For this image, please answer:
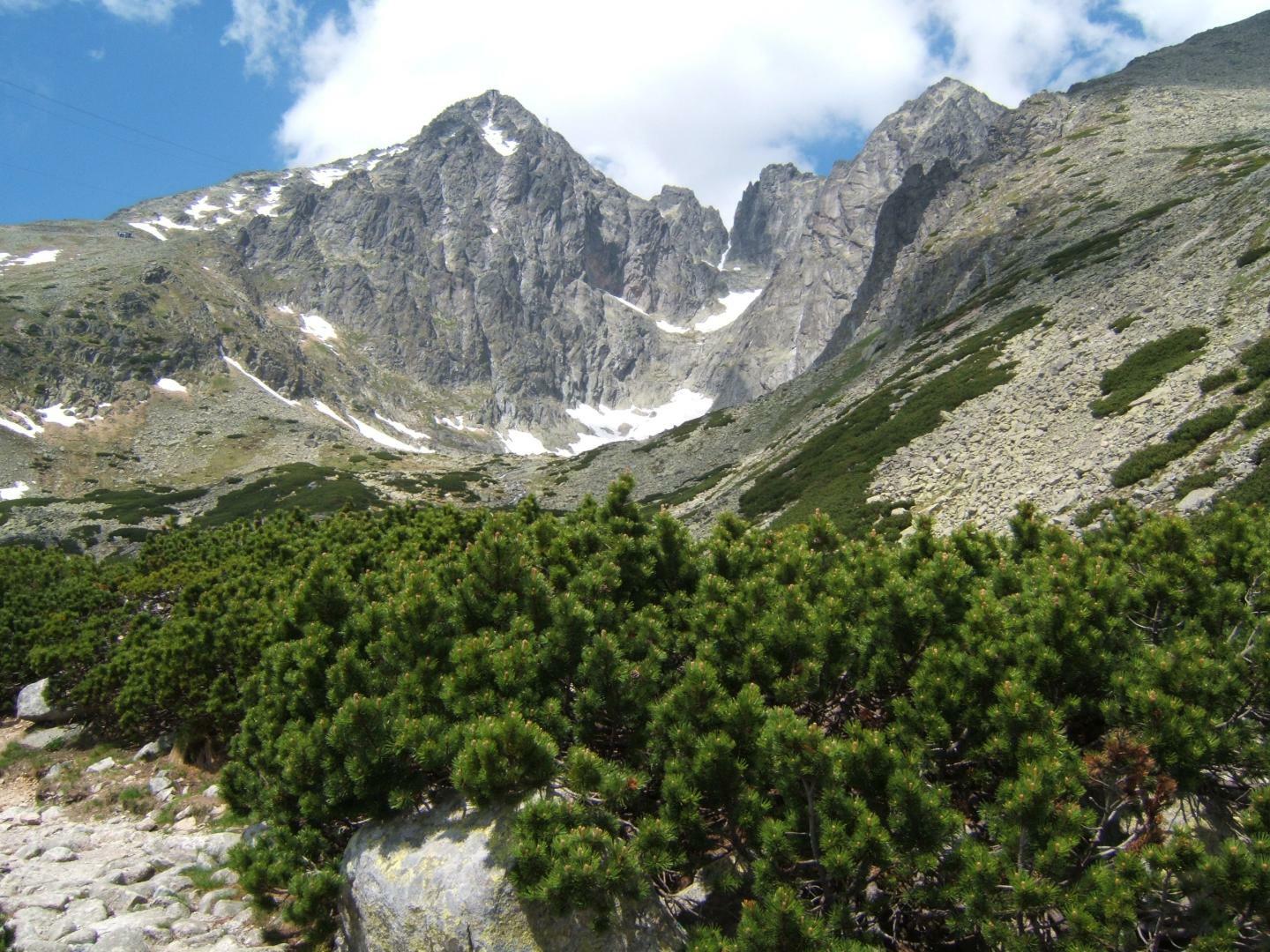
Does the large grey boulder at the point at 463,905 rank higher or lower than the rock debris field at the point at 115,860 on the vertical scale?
lower

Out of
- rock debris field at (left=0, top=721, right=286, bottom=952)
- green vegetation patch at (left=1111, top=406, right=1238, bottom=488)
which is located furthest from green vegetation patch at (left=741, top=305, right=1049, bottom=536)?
rock debris field at (left=0, top=721, right=286, bottom=952)

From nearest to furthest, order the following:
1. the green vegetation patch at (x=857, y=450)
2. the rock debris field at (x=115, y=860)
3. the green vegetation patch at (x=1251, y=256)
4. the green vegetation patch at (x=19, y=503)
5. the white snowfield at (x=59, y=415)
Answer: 1. the rock debris field at (x=115, y=860)
2. the green vegetation patch at (x=1251, y=256)
3. the green vegetation patch at (x=857, y=450)
4. the green vegetation patch at (x=19, y=503)
5. the white snowfield at (x=59, y=415)

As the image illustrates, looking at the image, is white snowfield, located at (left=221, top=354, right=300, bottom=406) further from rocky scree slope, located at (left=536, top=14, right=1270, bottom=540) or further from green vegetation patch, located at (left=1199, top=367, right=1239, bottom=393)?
green vegetation patch, located at (left=1199, top=367, right=1239, bottom=393)

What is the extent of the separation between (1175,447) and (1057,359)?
55.1 feet

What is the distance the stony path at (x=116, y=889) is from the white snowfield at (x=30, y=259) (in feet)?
680

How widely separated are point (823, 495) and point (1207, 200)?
3482cm

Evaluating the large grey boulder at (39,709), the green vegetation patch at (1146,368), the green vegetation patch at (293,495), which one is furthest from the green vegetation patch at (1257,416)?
the green vegetation patch at (293,495)

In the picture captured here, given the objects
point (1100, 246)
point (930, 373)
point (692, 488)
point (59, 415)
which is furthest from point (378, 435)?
point (1100, 246)

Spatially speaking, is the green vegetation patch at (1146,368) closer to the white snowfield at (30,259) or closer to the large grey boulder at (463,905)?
the large grey boulder at (463,905)

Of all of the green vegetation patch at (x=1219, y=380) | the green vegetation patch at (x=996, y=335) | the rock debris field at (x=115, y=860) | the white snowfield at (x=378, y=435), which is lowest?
the green vegetation patch at (x=1219, y=380)

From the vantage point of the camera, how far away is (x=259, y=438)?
121 metres

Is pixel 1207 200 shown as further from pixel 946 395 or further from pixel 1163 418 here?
pixel 1163 418

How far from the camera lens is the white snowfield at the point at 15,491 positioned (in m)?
91.5

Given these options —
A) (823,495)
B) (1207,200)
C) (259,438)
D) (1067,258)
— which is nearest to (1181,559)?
(823,495)
